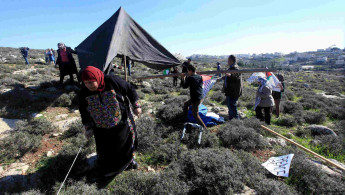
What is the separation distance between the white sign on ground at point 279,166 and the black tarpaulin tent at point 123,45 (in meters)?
4.36

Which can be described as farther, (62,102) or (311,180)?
(62,102)

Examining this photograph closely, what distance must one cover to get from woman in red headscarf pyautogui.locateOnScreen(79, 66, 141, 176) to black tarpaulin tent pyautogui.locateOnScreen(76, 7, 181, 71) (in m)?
2.30

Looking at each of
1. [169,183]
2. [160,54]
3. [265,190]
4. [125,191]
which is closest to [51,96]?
[160,54]

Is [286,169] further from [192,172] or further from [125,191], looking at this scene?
[125,191]

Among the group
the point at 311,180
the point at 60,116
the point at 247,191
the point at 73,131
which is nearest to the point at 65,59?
the point at 60,116

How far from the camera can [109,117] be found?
274cm

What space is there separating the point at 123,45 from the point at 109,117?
351 cm

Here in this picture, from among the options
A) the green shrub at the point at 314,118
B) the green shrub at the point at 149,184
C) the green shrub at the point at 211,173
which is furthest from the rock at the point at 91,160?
the green shrub at the point at 314,118

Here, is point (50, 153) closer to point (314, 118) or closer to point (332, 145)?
point (332, 145)

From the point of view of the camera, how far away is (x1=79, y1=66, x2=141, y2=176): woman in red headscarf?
268 centimetres

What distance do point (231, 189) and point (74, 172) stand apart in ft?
9.92

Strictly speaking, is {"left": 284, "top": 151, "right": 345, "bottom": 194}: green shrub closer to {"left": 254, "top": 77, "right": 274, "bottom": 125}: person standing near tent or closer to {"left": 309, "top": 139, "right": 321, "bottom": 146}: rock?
{"left": 309, "top": 139, "right": 321, "bottom": 146}: rock

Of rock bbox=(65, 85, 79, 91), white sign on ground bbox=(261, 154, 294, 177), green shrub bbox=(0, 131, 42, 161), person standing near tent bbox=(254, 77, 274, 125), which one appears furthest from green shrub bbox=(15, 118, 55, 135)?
person standing near tent bbox=(254, 77, 274, 125)

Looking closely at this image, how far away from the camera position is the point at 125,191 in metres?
2.59
